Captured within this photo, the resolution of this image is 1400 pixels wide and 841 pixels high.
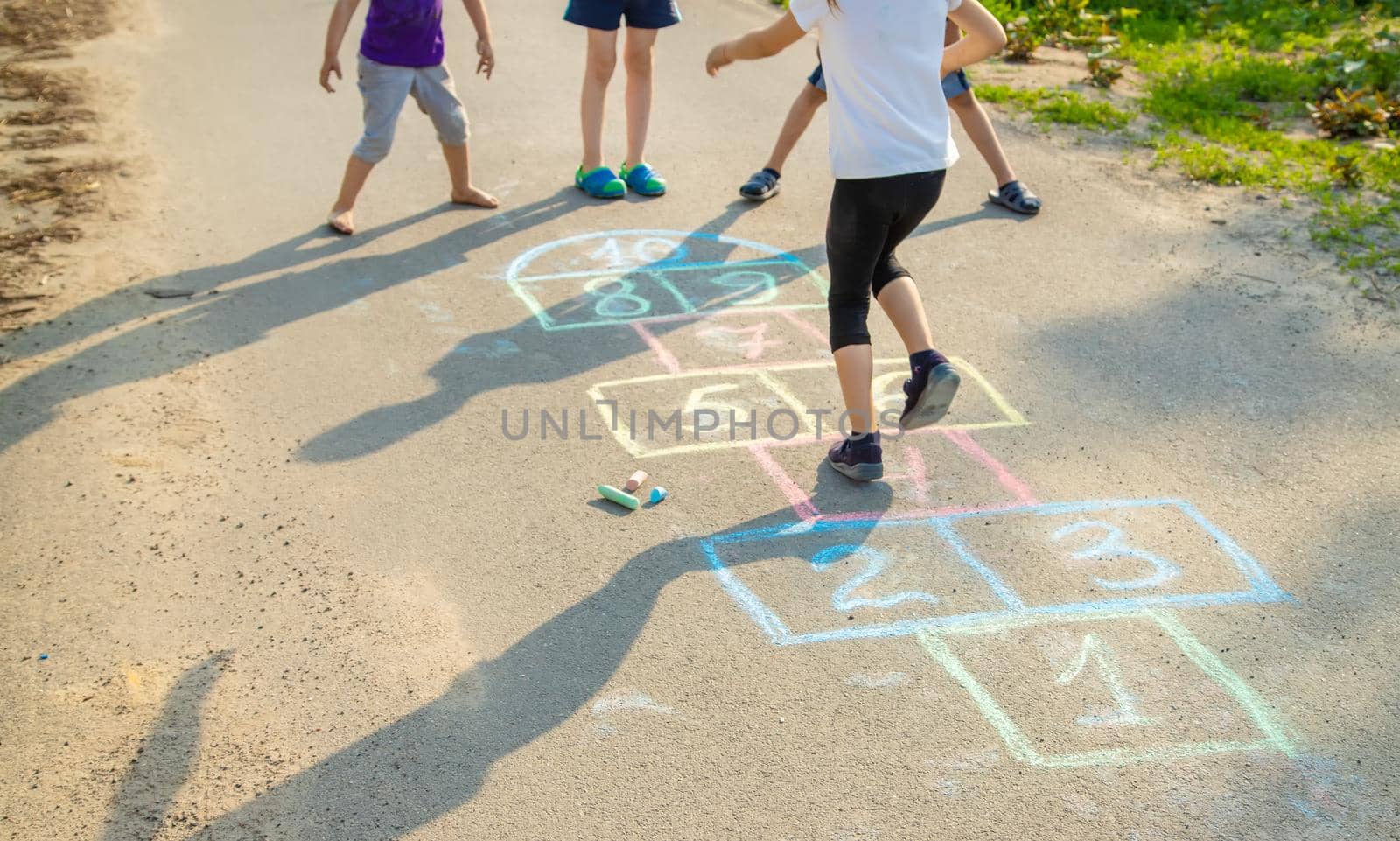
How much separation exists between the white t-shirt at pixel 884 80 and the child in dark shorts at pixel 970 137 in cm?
232

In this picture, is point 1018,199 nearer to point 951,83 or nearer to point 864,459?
point 951,83

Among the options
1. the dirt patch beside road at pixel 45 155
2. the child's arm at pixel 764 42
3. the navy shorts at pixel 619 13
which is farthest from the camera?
the navy shorts at pixel 619 13

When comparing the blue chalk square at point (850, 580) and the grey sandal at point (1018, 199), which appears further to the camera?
the grey sandal at point (1018, 199)

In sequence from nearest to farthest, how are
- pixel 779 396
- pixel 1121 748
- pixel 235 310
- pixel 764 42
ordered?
1. pixel 1121 748
2. pixel 764 42
3. pixel 779 396
4. pixel 235 310

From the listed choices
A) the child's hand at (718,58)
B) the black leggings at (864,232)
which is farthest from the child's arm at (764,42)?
the black leggings at (864,232)

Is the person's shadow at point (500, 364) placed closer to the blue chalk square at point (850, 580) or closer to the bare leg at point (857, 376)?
the bare leg at point (857, 376)

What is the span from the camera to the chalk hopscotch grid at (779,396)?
409cm

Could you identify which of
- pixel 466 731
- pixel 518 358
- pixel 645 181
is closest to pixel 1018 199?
pixel 645 181

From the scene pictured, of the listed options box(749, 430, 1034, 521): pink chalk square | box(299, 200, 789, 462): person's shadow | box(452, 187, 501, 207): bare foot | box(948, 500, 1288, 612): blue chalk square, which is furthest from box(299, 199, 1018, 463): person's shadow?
box(948, 500, 1288, 612): blue chalk square

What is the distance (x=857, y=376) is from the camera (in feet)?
12.4

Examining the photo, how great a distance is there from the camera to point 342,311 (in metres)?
4.90

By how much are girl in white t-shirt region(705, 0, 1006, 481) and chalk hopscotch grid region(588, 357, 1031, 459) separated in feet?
1.33

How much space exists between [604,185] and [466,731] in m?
3.70

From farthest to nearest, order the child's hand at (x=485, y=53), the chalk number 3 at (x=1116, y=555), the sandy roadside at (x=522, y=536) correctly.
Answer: the child's hand at (x=485, y=53) → the chalk number 3 at (x=1116, y=555) → the sandy roadside at (x=522, y=536)
